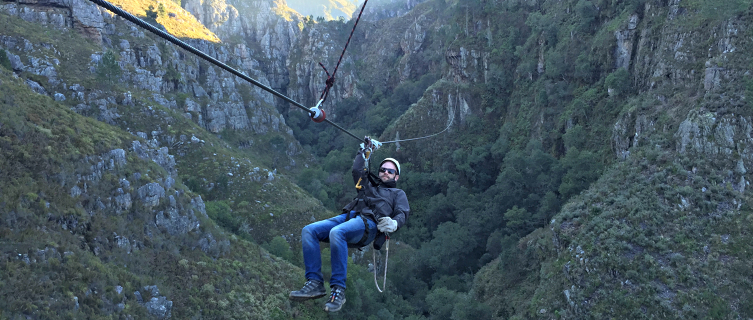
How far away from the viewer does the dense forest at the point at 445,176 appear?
77.4 feet

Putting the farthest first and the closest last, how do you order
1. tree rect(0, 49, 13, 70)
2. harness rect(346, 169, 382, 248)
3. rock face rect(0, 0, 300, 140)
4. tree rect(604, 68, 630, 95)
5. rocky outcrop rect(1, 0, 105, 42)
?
1. rocky outcrop rect(1, 0, 105, 42)
2. tree rect(604, 68, 630, 95)
3. rock face rect(0, 0, 300, 140)
4. tree rect(0, 49, 13, 70)
5. harness rect(346, 169, 382, 248)

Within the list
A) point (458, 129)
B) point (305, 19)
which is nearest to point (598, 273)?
point (458, 129)

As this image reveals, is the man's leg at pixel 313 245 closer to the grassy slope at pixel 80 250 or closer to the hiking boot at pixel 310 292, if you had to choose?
the hiking boot at pixel 310 292

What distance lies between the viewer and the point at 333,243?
313 inches

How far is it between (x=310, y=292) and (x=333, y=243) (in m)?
0.99

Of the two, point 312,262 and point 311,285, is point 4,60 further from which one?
point 311,285

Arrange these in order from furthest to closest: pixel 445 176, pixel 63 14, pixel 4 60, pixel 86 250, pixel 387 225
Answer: pixel 445 176 → pixel 63 14 → pixel 4 60 → pixel 86 250 → pixel 387 225

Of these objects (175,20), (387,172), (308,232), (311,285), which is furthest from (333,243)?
(175,20)

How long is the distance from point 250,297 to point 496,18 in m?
63.4

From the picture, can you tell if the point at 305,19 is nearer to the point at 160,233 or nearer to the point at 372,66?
the point at 372,66

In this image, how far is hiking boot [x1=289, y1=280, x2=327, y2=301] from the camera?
798 centimetres

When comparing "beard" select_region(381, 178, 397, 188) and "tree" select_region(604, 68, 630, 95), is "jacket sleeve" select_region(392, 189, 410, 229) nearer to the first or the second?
"beard" select_region(381, 178, 397, 188)

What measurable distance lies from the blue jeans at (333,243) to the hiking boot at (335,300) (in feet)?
0.32

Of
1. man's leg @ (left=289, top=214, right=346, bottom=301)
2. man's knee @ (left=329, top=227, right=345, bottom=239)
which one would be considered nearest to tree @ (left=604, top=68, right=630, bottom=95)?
man's knee @ (left=329, top=227, right=345, bottom=239)
